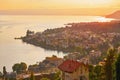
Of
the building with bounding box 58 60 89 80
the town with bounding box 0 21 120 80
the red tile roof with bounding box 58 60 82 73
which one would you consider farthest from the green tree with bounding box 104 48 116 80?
the red tile roof with bounding box 58 60 82 73

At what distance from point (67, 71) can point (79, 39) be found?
153 ft

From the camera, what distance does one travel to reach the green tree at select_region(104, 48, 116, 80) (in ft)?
39.4

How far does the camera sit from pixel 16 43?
2488 inches

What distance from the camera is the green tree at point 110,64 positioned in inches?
473

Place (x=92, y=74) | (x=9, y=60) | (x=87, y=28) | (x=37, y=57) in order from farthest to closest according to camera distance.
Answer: (x=87, y=28)
(x=37, y=57)
(x=9, y=60)
(x=92, y=74)

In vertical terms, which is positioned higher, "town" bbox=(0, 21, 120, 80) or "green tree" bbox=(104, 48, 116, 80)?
"green tree" bbox=(104, 48, 116, 80)

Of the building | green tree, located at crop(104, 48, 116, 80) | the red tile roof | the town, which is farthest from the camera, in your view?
the red tile roof

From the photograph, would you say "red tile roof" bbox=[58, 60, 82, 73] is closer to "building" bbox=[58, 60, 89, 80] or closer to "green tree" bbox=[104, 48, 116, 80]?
"building" bbox=[58, 60, 89, 80]

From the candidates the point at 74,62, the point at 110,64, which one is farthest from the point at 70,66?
the point at 110,64

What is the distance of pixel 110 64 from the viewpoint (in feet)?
39.7

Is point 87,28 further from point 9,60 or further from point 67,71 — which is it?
point 67,71

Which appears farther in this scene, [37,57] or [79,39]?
[79,39]

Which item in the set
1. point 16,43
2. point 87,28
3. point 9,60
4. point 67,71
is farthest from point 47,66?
point 87,28

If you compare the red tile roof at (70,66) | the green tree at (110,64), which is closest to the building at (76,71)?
the red tile roof at (70,66)
